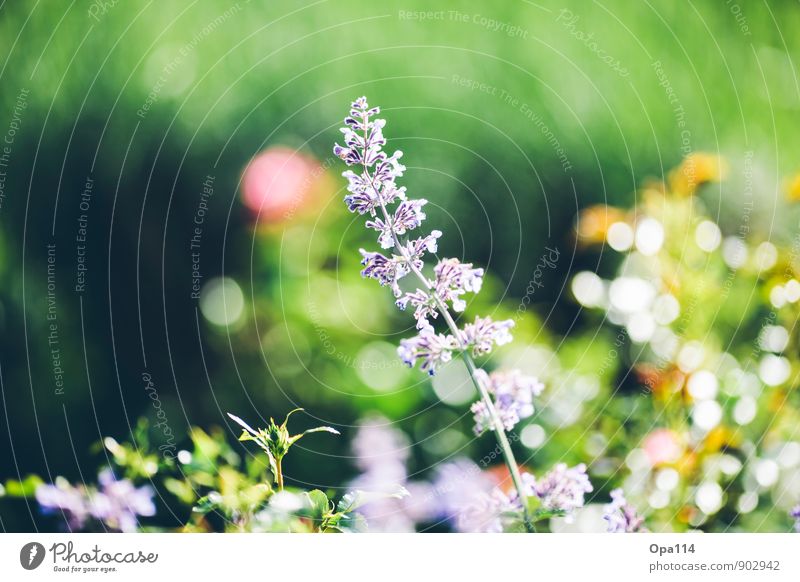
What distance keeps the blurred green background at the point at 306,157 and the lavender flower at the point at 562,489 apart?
268mm

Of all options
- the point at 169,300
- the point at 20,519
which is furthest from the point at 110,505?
the point at 169,300

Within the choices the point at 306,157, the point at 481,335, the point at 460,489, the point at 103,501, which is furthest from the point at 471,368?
the point at 103,501

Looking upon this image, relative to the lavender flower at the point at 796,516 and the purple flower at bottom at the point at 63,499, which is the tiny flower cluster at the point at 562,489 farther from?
the purple flower at bottom at the point at 63,499

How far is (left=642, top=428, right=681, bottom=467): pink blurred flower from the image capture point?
97cm

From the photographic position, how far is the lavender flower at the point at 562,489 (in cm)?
71

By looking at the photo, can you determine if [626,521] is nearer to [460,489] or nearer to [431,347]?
[460,489]

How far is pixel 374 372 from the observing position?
1.01 meters

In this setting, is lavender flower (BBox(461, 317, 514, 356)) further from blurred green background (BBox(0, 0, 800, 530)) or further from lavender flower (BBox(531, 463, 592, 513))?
blurred green background (BBox(0, 0, 800, 530))

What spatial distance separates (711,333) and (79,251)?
94 cm
